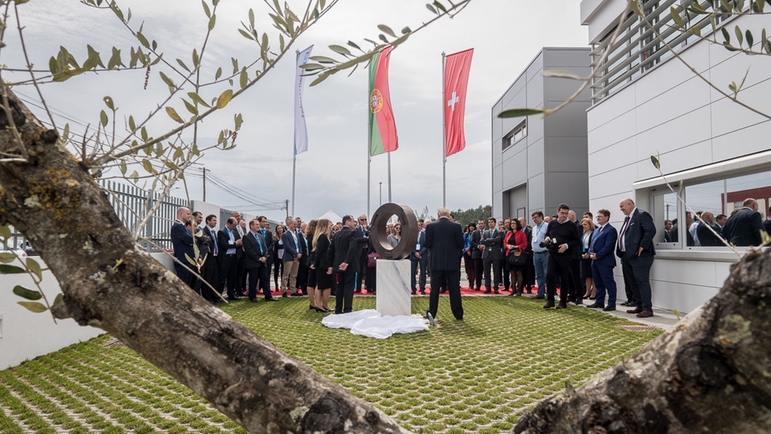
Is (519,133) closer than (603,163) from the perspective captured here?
No

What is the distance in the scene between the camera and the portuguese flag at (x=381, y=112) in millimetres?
17156

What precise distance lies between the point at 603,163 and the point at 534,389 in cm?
958

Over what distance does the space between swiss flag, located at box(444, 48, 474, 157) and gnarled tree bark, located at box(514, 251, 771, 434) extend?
16.6 m

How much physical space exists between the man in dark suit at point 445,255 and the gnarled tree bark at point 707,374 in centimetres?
729

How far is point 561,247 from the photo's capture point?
9664 millimetres

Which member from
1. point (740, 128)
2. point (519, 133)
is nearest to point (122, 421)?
point (740, 128)

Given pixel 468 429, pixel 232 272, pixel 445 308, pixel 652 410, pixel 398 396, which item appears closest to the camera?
pixel 652 410

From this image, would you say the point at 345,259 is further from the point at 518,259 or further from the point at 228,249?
the point at 518,259

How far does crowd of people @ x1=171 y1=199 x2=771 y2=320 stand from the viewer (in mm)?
8430

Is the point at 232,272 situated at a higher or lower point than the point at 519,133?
lower

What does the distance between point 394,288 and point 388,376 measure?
353 centimetres

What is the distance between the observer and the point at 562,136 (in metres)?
18.6

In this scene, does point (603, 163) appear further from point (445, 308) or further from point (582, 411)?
point (582, 411)

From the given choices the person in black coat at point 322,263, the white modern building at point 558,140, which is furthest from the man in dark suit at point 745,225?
the white modern building at point 558,140
